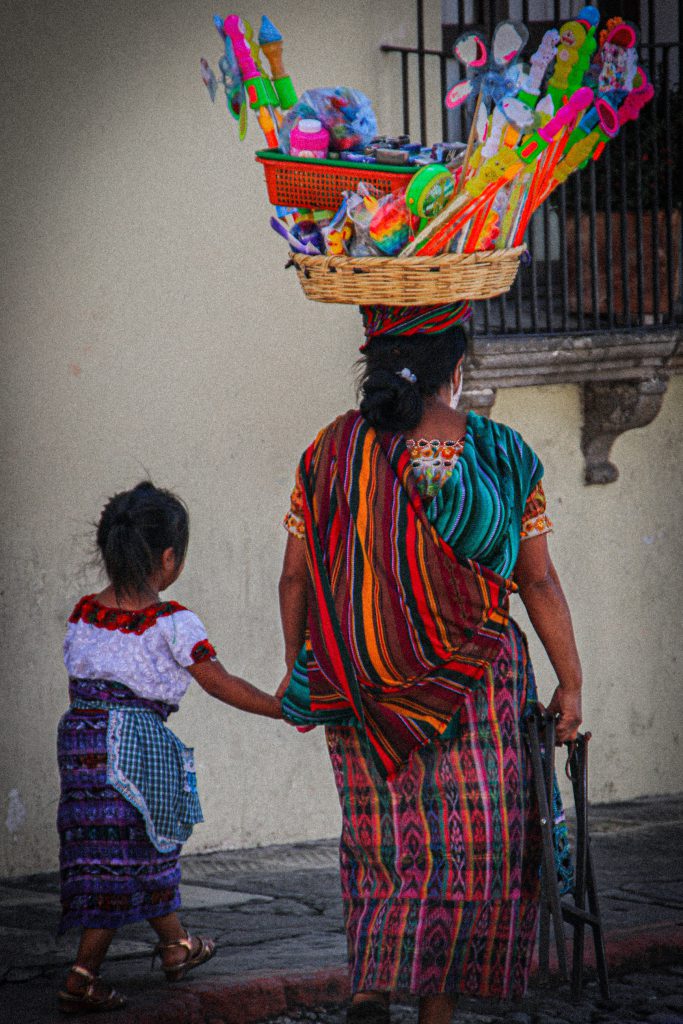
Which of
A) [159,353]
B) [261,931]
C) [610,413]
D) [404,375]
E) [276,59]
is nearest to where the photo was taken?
[404,375]

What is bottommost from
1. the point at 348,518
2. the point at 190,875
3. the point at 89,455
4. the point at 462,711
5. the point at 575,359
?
the point at 190,875

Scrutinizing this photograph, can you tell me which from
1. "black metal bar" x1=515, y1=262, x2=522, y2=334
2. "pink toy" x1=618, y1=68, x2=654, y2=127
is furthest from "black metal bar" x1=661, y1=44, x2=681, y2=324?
"pink toy" x1=618, y1=68, x2=654, y2=127

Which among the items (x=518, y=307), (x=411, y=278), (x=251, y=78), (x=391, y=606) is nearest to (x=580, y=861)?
(x=391, y=606)

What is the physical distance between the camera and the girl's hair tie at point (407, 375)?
3941 mm

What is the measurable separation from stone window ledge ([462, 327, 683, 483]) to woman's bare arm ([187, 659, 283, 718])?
2.69 metres

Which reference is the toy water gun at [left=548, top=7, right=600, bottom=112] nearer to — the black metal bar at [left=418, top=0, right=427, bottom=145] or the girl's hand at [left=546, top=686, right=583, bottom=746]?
the girl's hand at [left=546, top=686, right=583, bottom=746]

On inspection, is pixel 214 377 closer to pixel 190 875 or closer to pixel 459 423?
pixel 190 875

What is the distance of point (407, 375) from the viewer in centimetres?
395

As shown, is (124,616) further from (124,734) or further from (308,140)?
(308,140)

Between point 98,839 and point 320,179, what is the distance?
1.84 m

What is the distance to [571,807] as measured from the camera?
7367 mm

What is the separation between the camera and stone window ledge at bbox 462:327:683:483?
668 centimetres

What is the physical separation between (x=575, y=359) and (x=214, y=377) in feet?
5.43

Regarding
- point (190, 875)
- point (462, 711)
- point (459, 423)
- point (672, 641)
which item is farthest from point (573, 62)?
point (672, 641)
